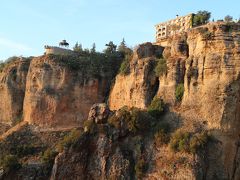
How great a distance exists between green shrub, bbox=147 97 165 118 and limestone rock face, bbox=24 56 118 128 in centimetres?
746

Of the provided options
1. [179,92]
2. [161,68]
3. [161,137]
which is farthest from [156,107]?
[161,137]

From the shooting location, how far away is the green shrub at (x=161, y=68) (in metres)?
32.0

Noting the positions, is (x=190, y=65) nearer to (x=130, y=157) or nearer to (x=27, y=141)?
(x=130, y=157)

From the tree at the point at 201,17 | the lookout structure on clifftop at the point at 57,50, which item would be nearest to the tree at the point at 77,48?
the lookout structure on clifftop at the point at 57,50

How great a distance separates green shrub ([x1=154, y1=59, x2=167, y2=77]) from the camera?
105 ft

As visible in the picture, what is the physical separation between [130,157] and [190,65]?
674cm

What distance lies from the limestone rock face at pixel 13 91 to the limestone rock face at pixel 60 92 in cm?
134

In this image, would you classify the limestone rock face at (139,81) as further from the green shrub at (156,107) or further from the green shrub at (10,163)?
the green shrub at (10,163)

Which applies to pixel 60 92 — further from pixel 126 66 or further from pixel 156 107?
pixel 156 107

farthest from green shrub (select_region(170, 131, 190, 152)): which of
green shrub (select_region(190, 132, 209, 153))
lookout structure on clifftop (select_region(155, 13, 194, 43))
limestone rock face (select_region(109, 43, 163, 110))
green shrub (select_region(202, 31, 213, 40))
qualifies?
lookout structure on clifftop (select_region(155, 13, 194, 43))

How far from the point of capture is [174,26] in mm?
41375

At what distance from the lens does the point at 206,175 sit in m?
27.3

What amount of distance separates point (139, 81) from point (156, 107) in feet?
10.2

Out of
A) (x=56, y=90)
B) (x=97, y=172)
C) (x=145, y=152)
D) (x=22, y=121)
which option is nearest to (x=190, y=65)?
(x=145, y=152)
